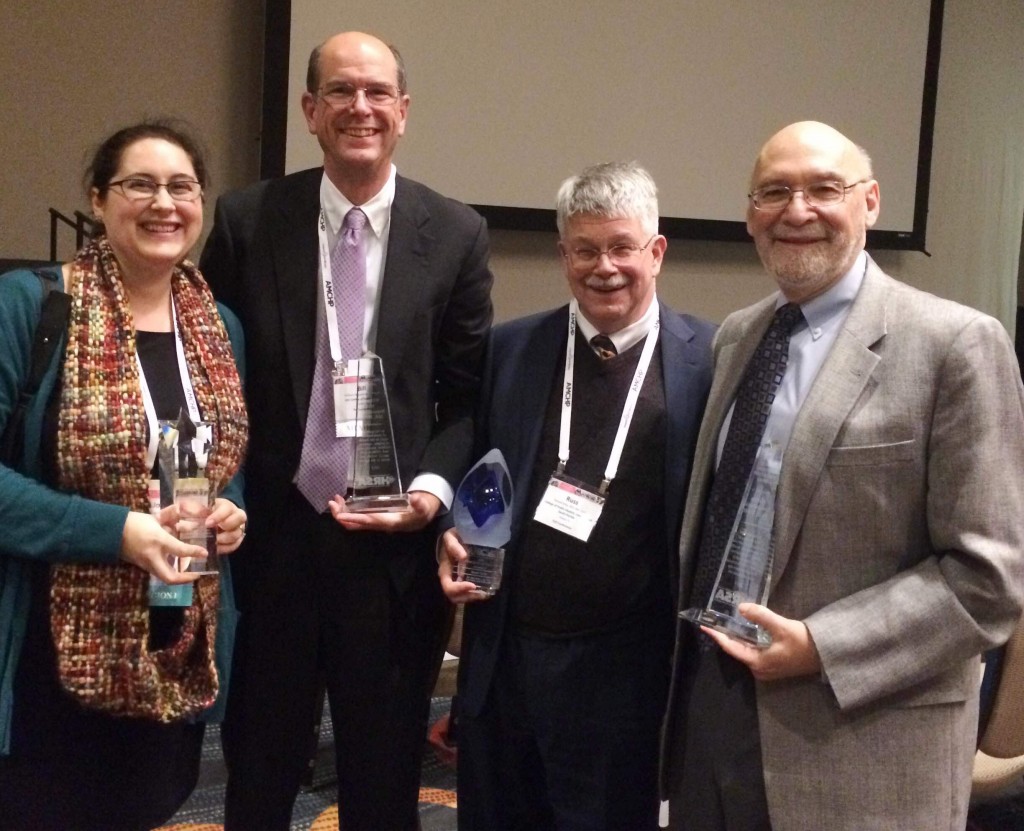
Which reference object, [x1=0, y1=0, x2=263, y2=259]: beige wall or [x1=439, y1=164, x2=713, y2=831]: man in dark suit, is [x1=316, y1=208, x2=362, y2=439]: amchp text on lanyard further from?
[x1=0, y1=0, x2=263, y2=259]: beige wall

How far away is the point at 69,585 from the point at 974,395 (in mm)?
1541

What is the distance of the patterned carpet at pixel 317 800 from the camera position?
10.00ft

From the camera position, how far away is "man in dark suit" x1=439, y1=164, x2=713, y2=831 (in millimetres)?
2035

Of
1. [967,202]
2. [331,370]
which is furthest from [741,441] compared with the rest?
[967,202]

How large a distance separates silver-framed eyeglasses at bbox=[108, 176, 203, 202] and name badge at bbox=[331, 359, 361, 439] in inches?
18.0

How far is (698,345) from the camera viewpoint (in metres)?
2.15

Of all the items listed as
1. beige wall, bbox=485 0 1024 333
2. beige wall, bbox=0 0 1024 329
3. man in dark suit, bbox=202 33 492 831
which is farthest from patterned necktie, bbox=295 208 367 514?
beige wall, bbox=485 0 1024 333

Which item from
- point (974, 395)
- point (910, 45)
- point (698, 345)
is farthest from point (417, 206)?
point (910, 45)

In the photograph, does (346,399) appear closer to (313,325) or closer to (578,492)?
(313,325)

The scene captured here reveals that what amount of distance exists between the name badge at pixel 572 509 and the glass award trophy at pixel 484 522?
0.08 m

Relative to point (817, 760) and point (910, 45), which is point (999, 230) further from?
point (817, 760)

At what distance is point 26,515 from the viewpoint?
68.1 inches

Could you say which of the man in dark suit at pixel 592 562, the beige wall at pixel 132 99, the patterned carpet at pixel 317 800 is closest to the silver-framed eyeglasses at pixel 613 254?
the man in dark suit at pixel 592 562

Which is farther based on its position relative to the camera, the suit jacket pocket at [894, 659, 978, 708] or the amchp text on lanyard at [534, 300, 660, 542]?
the amchp text on lanyard at [534, 300, 660, 542]
